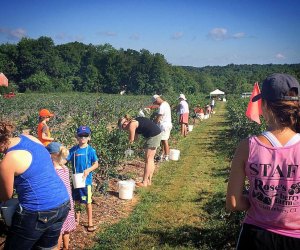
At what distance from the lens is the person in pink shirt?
67.5 inches

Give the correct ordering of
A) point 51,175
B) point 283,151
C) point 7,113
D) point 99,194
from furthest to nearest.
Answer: point 7,113, point 99,194, point 51,175, point 283,151

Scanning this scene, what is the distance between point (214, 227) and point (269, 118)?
12.3ft

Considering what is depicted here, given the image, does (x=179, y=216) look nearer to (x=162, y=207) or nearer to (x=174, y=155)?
(x=162, y=207)

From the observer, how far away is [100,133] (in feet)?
22.2

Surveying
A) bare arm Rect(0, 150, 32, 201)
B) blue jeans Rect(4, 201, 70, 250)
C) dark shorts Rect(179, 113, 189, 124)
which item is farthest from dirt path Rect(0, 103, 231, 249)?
dark shorts Rect(179, 113, 189, 124)

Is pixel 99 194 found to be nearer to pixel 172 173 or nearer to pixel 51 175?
pixel 172 173

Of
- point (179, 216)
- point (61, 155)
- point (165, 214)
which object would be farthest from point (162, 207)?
point (61, 155)

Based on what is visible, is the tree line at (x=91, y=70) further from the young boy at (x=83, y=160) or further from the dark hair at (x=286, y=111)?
the dark hair at (x=286, y=111)

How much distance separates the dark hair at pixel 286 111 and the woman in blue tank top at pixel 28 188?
1864 millimetres

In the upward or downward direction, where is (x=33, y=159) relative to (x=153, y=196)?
upward

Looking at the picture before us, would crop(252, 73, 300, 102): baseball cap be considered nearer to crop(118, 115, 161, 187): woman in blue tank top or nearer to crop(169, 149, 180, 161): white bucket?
crop(118, 115, 161, 187): woman in blue tank top

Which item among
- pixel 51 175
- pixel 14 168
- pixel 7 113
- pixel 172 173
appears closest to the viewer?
pixel 14 168

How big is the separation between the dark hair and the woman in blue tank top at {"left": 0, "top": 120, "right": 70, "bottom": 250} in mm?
1864

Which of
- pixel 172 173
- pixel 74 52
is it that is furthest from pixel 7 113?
pixel 74 52
